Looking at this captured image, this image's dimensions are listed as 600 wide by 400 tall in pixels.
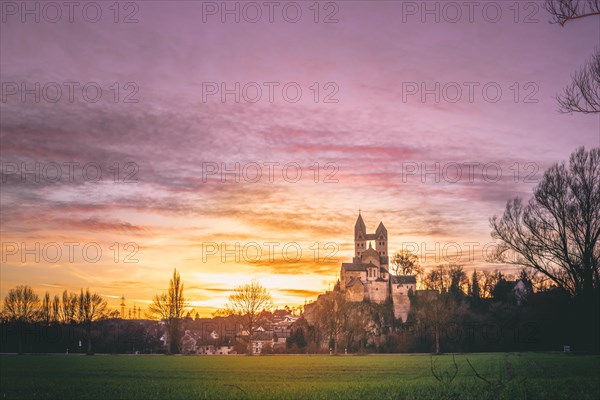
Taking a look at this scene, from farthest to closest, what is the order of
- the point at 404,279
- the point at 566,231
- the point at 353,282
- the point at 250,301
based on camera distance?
the point at 353,282 → the point at 404,279 → the point at 250,301 → the point at 566,231

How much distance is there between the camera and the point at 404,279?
157000 millimetres

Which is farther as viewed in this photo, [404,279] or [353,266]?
[353,266]

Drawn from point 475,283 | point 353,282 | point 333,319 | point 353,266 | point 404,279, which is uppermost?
point 353,266

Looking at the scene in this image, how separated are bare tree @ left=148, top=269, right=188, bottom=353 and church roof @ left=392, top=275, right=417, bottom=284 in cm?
6817

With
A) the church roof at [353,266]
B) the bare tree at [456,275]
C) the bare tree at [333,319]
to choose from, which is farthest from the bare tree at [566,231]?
the church roof at [353,266]

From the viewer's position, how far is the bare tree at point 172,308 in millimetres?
104812

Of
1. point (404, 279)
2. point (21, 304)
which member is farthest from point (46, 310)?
point (404, 279)

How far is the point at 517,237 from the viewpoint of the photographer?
5441 cm

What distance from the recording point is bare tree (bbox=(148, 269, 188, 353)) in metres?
105

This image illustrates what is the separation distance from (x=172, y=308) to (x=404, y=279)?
7237 cm

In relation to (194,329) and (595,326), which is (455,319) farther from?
(194,329)

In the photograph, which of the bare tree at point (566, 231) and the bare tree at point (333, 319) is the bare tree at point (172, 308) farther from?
the bare tree at point (566, 231)

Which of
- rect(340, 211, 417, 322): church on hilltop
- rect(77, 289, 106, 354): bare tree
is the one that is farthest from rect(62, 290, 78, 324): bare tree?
rect(340, 211, 417, 322): church on hilltop

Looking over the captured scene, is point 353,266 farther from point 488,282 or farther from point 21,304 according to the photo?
point 21,304
